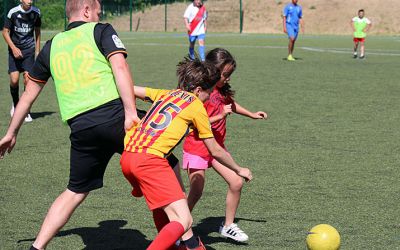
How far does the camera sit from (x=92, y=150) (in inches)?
211

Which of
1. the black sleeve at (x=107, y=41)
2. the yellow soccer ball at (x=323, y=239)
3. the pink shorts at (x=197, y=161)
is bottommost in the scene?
the yellow soccer ball at (x=323, y=239)

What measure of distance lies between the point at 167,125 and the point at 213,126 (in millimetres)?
1308

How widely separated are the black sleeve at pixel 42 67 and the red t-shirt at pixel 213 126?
1303mm

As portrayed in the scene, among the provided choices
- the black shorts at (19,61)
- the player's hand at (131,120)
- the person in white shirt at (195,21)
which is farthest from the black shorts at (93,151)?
the person in white shirt at (195,21)

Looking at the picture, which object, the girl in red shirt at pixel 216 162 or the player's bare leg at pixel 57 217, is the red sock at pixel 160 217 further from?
the girl in red shirt at pixel 216 162

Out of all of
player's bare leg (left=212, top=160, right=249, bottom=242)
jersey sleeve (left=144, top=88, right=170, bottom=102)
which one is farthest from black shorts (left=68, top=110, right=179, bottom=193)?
player's bare leg (left=212, top=160, right=249, bottom=242)

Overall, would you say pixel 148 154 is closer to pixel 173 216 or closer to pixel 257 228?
pixel 173 216

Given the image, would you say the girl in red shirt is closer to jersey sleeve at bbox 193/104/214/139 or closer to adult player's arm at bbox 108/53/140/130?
jersey sleeve at bbox 193/104/214/139

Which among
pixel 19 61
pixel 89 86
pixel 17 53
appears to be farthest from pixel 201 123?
pixel 19 61

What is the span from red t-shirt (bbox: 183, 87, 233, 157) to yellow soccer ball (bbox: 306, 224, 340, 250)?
1075mm

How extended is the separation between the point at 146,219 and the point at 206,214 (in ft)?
1.85

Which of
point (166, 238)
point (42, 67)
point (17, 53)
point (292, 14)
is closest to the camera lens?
point (166, 238)

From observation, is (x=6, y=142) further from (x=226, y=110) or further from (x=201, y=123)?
(x=226, y=110)

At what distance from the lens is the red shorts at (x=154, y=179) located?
497 cm
